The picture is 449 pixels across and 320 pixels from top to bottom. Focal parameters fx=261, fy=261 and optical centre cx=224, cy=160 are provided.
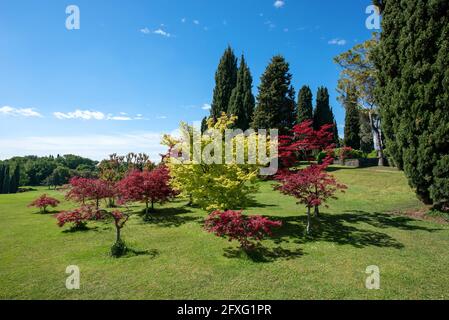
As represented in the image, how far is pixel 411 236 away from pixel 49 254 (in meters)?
14.9

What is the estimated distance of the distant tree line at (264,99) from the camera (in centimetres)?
3231

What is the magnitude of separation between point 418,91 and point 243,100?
91.0ft

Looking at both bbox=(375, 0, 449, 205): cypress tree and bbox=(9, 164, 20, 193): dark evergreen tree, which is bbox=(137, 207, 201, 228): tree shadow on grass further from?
bbox=(9, 164, 20, 193): dark evergreen tree

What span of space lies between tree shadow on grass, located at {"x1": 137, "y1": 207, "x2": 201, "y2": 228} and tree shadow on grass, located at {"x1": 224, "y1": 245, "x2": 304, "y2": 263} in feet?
17.6

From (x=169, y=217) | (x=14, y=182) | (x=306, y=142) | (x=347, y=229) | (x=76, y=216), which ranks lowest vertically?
(x=169, y=217)

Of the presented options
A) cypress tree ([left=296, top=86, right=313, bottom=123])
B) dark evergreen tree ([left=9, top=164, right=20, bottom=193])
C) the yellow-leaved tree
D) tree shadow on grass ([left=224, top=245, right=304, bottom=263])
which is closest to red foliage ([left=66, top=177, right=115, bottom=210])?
the yellow-leaved tree

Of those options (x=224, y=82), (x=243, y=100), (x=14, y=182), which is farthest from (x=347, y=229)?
(x=14, y=182)

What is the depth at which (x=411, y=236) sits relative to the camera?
11.3 metres

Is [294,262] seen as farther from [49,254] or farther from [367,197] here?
[367,197]

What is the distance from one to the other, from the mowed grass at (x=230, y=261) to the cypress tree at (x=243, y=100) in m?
24.6

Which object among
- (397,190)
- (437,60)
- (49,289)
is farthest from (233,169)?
(397,190)

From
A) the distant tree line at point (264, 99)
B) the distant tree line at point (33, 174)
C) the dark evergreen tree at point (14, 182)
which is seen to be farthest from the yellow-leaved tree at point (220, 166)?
the dark evergreen tree at point (14, 182)

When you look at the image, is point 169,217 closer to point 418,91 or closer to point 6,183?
point 418,91

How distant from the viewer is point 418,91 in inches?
528
